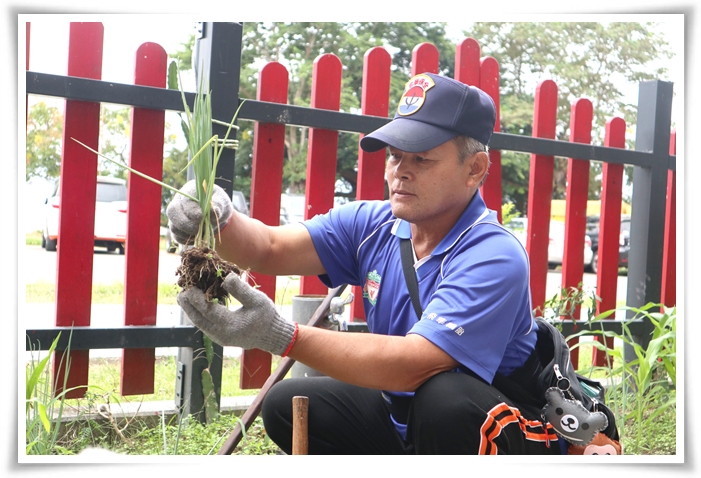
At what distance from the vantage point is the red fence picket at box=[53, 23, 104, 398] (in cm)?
263

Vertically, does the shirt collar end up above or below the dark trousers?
above

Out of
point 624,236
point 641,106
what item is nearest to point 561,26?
point 624,236

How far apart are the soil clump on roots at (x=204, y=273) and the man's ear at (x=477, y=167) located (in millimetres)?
847

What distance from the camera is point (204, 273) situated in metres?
1.86

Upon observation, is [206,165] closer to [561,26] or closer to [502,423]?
[502,423]

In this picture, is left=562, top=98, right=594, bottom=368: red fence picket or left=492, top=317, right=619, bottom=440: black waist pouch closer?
left=492, top=317, right=619, bottom=440: black waist pouch

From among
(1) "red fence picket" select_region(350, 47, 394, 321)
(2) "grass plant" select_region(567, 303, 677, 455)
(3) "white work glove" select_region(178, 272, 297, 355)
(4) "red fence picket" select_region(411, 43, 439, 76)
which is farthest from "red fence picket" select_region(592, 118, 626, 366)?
(3) "white work glove" select_region(178, 272, 297, 355)

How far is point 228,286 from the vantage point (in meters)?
1.78

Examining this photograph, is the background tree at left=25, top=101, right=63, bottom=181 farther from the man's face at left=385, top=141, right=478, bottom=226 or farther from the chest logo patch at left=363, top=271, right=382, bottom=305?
the man's face at left=385, top=141, right=478, bottom=226

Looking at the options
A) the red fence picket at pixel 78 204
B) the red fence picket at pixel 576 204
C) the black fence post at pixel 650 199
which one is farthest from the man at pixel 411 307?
the black fence post at pixel 650 199

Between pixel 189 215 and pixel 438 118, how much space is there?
85 centimetres

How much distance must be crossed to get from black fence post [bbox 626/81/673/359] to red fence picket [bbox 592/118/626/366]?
0.41 ft

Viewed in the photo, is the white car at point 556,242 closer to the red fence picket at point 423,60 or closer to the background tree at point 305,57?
the background tree at point 305,57

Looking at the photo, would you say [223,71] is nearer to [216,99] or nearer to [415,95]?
[216,99]
